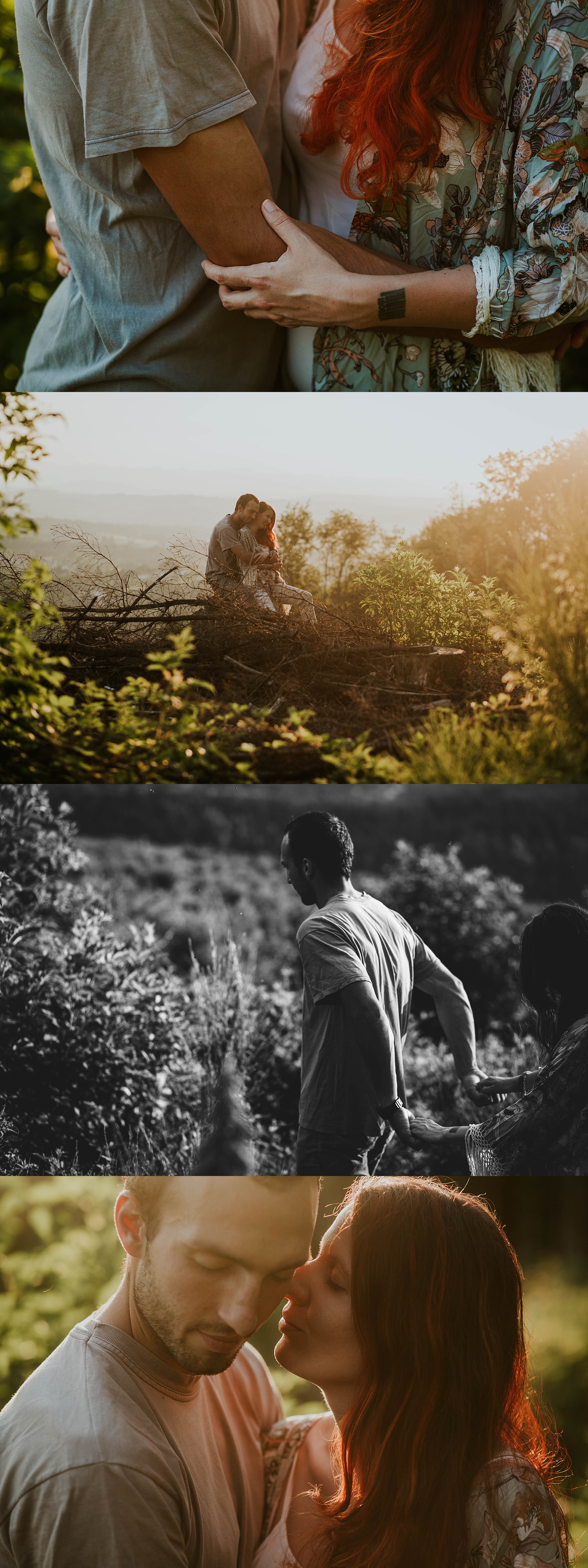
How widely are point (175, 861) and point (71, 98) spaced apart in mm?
918

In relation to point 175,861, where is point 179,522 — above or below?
above

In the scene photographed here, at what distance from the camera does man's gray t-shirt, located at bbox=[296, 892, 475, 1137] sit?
1195 mm

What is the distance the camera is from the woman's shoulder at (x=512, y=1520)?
1196mm

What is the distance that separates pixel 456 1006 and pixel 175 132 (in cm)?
104

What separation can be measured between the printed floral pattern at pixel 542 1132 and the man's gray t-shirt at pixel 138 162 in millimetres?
930

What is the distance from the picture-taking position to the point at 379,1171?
1219mm

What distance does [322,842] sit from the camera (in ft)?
3.92

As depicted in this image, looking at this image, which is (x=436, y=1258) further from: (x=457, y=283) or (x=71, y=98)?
(x=71, y=98)

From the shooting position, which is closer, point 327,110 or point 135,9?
point 135,9

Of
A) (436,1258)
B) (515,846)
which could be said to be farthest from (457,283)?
(436,1258)

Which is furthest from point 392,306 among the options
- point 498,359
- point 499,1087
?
point 499,1087

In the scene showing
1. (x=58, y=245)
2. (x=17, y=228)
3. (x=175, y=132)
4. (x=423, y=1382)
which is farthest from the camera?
(x=17, y=228)

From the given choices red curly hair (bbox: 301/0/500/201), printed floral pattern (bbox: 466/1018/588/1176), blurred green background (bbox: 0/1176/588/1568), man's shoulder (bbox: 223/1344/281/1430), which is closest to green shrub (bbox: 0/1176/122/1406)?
blurred green background (bbox: 0/1176/588/1568)

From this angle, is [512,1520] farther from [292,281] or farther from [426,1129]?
[292,281]
